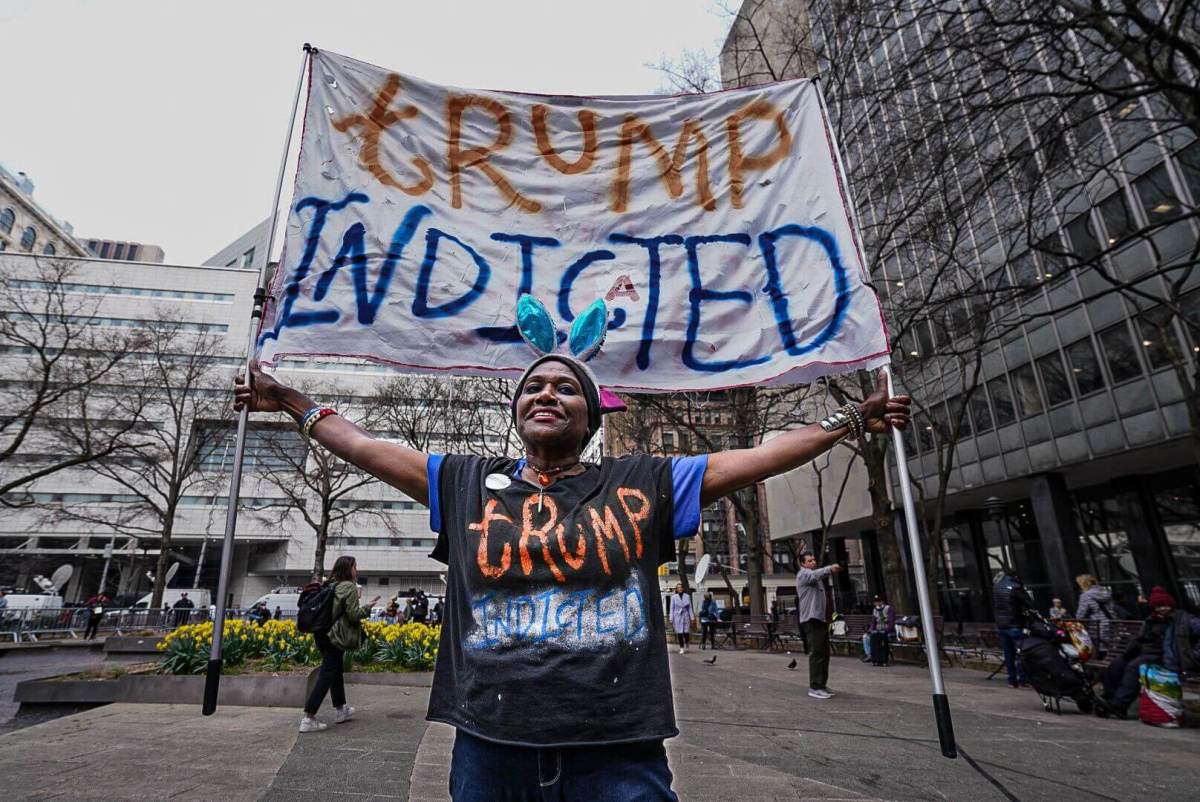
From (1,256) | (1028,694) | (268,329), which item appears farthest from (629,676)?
(1,256)

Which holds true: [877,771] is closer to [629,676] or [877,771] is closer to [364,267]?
[629,676]

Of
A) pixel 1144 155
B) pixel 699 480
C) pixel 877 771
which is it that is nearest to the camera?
pixel 699 480

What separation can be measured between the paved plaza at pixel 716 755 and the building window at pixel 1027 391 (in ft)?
52.0

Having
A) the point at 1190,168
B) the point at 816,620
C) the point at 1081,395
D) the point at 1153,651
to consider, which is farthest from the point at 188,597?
the point at 1190,168

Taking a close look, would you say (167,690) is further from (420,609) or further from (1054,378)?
(1054,378)

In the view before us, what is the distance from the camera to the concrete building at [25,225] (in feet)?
215

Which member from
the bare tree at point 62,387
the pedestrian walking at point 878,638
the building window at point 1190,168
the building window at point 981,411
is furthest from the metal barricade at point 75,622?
the building window at point 1190,168

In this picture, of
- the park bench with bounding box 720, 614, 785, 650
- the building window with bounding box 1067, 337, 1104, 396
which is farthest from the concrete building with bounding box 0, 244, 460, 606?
the building window with bounding box 1067, 337, 1104, 396

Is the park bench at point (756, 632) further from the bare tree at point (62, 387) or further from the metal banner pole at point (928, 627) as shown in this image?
the bare tree at point (62, 387)

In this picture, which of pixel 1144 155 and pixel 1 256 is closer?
pixel 1144 155

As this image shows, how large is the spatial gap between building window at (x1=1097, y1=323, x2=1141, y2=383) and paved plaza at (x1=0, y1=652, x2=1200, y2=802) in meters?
14.3

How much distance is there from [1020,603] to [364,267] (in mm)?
9167

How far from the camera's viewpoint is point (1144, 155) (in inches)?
667

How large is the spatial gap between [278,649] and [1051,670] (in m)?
9.76
